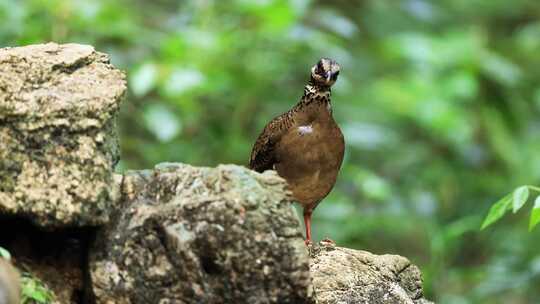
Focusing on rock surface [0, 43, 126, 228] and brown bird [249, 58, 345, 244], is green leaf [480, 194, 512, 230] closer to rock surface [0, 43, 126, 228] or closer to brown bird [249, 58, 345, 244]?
brown bird [249, 58, 345, 244]

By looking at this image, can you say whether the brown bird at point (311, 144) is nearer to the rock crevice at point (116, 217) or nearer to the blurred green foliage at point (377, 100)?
the blurred green foliage at point (377, 100)

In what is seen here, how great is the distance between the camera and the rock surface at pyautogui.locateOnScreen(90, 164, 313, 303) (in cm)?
315

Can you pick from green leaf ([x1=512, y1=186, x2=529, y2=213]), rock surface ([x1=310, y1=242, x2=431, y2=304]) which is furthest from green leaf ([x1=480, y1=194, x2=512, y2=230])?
rock surface ([x1=310, y1=242, x2=431, y2=304])

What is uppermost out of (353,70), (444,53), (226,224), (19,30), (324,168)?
(353,70)

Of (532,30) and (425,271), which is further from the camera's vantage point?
(532,30)

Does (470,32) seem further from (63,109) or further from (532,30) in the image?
(63,109)

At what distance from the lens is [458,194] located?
10172mm

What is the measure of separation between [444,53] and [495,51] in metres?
1.80

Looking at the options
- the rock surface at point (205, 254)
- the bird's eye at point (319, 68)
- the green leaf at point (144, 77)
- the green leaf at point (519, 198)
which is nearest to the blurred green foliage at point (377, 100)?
the green leaf at point (144, 77)

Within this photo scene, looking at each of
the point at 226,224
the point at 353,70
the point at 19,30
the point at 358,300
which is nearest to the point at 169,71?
the point at 19,30

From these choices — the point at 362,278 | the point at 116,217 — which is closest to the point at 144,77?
the point at 362,278

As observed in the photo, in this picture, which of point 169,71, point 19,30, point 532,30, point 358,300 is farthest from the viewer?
point 532,30

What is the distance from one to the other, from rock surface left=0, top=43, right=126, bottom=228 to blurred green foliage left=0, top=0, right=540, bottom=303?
2933mm

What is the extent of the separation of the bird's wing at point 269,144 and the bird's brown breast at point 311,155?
4 cm
